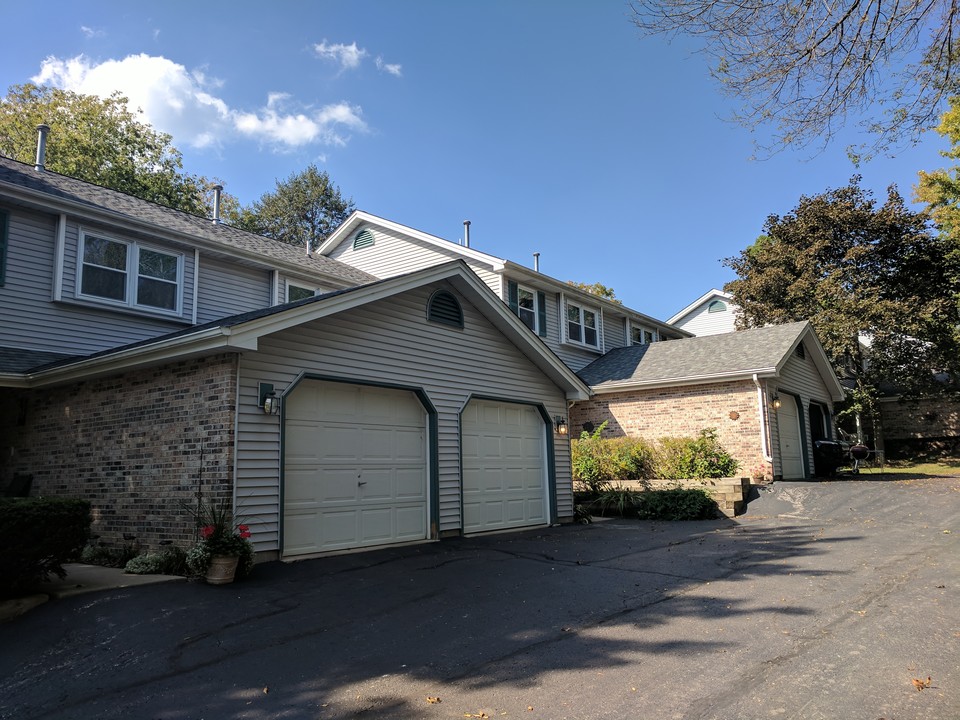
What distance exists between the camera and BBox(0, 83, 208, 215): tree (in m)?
26.8

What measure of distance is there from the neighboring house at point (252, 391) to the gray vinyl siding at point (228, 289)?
47mm

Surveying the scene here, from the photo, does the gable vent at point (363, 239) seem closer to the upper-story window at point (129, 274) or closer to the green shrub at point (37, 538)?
the upper-story window at point (129, 274)

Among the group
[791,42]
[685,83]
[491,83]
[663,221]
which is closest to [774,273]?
[663,221]

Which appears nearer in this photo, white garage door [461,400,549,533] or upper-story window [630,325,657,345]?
white garage door [461,400,549,533]

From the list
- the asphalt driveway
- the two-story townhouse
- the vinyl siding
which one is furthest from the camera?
the vinyl siding

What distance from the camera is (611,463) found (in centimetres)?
1537

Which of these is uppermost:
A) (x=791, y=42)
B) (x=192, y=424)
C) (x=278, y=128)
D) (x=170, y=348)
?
(x=278, y=128)

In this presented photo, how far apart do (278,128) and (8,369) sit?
23013 millimetres

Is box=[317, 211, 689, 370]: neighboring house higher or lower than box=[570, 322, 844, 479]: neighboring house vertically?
higher

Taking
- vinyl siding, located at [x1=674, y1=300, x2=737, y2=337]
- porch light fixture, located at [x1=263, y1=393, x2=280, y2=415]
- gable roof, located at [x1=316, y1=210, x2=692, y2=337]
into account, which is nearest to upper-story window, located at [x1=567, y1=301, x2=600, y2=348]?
gable roof, located at [x1=316, y1=210, x2=692, y2=337]

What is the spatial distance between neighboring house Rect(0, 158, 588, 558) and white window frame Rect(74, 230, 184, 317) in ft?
0.13

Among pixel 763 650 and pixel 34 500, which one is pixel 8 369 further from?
pixel 763 650

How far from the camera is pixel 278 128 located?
3000 cm

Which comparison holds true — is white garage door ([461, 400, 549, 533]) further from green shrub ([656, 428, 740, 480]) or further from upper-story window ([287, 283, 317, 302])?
upper-story window ([287, 283, 317, 302])
